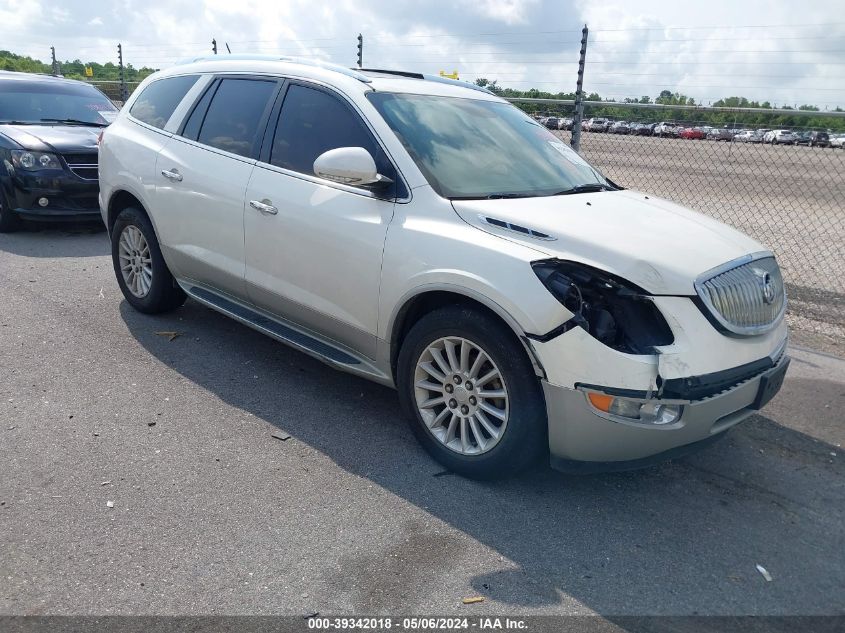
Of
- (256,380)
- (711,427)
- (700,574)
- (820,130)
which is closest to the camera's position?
(700,574)

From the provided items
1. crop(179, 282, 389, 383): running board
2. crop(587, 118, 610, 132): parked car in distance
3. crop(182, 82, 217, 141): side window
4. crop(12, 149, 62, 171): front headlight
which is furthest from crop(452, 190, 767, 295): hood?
crop(12, 149, 62, 171): front headlight

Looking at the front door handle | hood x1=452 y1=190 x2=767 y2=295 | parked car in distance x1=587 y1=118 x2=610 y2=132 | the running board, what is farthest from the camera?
parked car in distance x1=587 y1=118 x2=610 y2=132

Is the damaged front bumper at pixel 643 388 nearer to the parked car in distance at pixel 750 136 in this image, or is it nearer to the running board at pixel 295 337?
the running board at pixel 295 337

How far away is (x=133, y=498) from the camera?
3.34 m

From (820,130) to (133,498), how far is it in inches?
282

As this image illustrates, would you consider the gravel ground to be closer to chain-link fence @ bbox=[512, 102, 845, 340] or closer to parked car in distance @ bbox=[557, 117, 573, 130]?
chain-link fence @ bbox=[512, 102, 845, 340]

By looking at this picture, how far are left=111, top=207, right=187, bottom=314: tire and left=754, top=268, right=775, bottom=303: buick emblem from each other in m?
4.02

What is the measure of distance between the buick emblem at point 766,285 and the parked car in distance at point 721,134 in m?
4.78

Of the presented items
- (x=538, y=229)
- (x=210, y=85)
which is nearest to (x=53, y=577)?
(x=538, y=229)

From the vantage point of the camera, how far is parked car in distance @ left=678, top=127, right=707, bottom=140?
329 inches

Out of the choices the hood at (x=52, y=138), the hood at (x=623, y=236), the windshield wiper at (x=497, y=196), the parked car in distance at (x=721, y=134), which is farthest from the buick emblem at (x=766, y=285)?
the hood at (x=52, y=138)

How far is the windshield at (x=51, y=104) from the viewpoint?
357 inches

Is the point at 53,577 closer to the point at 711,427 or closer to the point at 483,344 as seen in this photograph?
the point at 483,344

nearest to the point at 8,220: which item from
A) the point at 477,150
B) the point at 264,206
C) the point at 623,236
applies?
the point at 264,206
